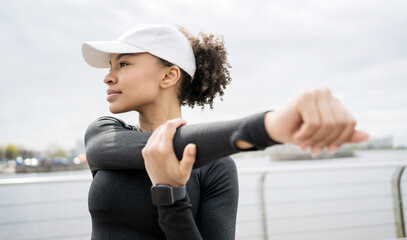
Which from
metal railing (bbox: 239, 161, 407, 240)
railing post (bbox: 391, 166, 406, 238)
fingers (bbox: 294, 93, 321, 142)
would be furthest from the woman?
railing post (bbox: 391, 166, 406, 238)

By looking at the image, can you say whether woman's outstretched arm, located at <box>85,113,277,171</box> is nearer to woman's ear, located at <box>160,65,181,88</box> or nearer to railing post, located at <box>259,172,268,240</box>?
woman's ear, located at <box>160,65,181,88</box>

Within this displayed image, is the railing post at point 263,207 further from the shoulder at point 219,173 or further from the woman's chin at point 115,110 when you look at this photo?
the woman's chin at point 115,110

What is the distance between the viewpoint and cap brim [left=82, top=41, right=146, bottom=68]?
933 millimetres

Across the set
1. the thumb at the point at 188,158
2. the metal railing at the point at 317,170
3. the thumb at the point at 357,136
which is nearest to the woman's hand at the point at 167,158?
the thumb at the point at 188,158

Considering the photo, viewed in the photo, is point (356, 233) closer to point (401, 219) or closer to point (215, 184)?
point (401, 219)

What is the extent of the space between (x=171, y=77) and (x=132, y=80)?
0.43ft

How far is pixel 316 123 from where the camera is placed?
1.49 feet

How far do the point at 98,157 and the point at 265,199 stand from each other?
8.11 ft

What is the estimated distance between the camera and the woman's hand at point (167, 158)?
0.64 metres

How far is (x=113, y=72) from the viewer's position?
1.01m

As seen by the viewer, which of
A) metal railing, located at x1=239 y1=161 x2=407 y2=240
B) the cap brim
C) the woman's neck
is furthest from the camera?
metal railing, located at x1=239 y1=161 x2=407 y2=240

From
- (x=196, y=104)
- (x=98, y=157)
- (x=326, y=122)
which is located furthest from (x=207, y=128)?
(x=196, y=104)

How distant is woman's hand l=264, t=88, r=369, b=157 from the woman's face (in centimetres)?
55

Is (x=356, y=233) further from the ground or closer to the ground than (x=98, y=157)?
closer to the ground
